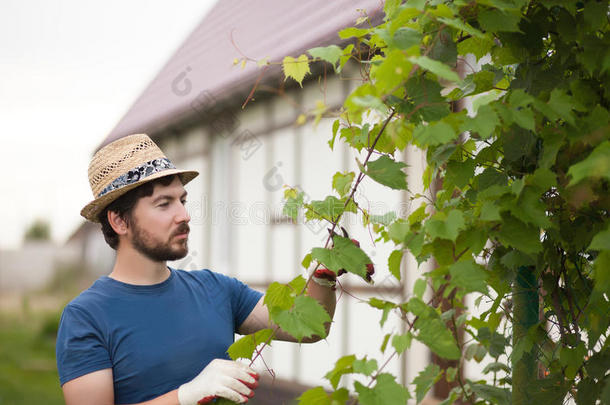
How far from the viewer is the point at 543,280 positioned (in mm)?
1296

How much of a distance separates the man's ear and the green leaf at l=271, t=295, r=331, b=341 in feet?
3.82

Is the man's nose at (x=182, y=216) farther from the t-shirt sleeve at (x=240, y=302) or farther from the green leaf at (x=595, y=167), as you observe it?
the green leaf at (x=595, y=167)

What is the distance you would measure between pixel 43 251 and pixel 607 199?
1511 centimetres

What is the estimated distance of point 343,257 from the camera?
1.06 meters

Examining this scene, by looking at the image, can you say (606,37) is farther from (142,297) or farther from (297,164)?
(297,164)

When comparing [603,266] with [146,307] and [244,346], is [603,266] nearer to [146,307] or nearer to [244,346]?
[244,346]

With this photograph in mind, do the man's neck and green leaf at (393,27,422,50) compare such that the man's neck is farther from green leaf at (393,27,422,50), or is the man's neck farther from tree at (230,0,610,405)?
green leaf at (393,27,422,50)

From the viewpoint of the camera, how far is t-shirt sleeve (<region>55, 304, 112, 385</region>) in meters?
1.69

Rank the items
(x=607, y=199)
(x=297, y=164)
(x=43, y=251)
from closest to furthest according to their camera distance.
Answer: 1. (x=607, y=199)
2. (x=297, y=164)
3. (x=43, y=251)

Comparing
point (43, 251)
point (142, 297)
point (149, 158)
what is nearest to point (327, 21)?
point (149, 158)

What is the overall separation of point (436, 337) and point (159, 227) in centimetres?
123

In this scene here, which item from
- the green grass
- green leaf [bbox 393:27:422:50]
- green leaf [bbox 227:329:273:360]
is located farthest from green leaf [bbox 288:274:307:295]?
the green grass

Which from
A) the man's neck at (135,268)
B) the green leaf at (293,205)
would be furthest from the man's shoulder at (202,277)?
the green leaf at (293,205)

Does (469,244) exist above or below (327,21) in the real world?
below
